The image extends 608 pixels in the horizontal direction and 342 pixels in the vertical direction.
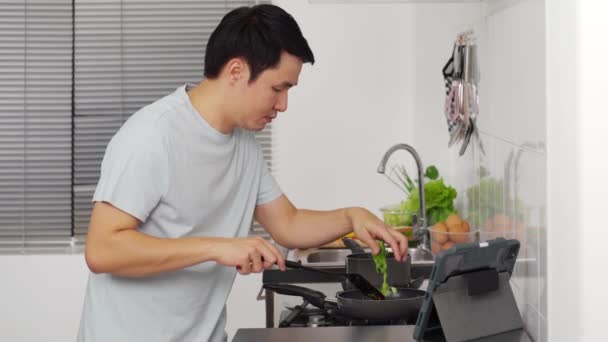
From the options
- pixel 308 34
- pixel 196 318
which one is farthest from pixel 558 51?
pixel 308 34

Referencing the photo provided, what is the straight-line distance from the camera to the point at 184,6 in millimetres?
3805

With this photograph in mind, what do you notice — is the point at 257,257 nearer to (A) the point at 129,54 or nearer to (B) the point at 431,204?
(B) the point at 431,204

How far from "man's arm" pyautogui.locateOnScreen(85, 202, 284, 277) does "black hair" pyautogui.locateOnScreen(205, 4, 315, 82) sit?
0.36 m

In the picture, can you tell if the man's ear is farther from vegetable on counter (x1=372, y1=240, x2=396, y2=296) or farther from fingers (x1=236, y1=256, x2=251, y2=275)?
vegetable on counter (x1=372, y1=240, x2=396, y2=296)

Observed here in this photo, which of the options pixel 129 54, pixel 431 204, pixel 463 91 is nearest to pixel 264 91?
pixel 463 91

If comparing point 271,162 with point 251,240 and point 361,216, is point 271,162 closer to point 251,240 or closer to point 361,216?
point 361,216

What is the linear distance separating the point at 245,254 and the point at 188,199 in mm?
231

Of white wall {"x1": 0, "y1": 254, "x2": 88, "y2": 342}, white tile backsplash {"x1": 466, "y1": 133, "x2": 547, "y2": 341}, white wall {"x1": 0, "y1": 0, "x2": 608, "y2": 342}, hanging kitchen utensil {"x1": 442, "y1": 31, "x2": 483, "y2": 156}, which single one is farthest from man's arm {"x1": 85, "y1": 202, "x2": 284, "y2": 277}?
white wall {"x1": 0, "y1": 254, "x2": 88, "y2": 342}

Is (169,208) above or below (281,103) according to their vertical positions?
below

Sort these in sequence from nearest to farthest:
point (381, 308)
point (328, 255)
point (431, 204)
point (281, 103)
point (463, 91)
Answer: point (281, 103)
point (381, 308)
point (463, 91)
point (328, 255)
point (431, 204)

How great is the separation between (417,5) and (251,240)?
84.6 inches

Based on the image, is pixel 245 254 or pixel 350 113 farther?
pixel 350 113

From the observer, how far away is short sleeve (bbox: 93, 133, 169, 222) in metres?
1.65

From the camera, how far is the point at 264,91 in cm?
179
